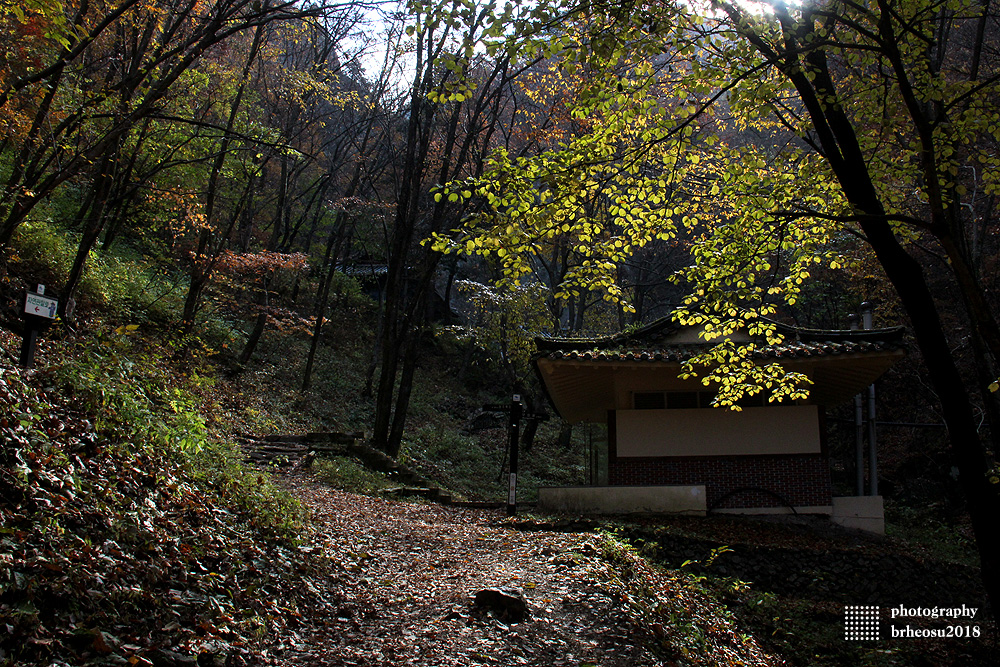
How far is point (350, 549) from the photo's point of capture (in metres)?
6.66

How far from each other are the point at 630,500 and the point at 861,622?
14.6 ft

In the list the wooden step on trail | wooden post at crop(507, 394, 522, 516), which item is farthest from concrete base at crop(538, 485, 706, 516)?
the wooden step on trail

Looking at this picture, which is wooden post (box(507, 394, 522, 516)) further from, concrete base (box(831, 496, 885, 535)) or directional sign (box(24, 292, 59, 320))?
directional sign (box(24, 292, 59, 320))

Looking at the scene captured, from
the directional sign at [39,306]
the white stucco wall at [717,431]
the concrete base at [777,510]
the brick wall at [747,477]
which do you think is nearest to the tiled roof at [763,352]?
the white stucco wall at [717,431]

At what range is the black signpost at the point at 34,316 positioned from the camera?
224 inches

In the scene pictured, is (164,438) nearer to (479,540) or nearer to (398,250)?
(479,540)

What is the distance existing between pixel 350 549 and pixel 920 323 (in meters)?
5.82

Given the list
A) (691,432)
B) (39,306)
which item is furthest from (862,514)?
(39,306)

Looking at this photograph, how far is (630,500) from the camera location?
474 inches

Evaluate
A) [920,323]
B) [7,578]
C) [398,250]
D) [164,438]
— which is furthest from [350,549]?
[398,250]

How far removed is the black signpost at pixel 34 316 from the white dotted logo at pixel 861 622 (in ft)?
31.2

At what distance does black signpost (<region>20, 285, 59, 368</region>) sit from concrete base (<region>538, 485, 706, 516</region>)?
29.2 feet

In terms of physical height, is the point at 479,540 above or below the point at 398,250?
below

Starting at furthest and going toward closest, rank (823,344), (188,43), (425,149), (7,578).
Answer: (425,149) → (823,344) → (188,43) → (7,578)
